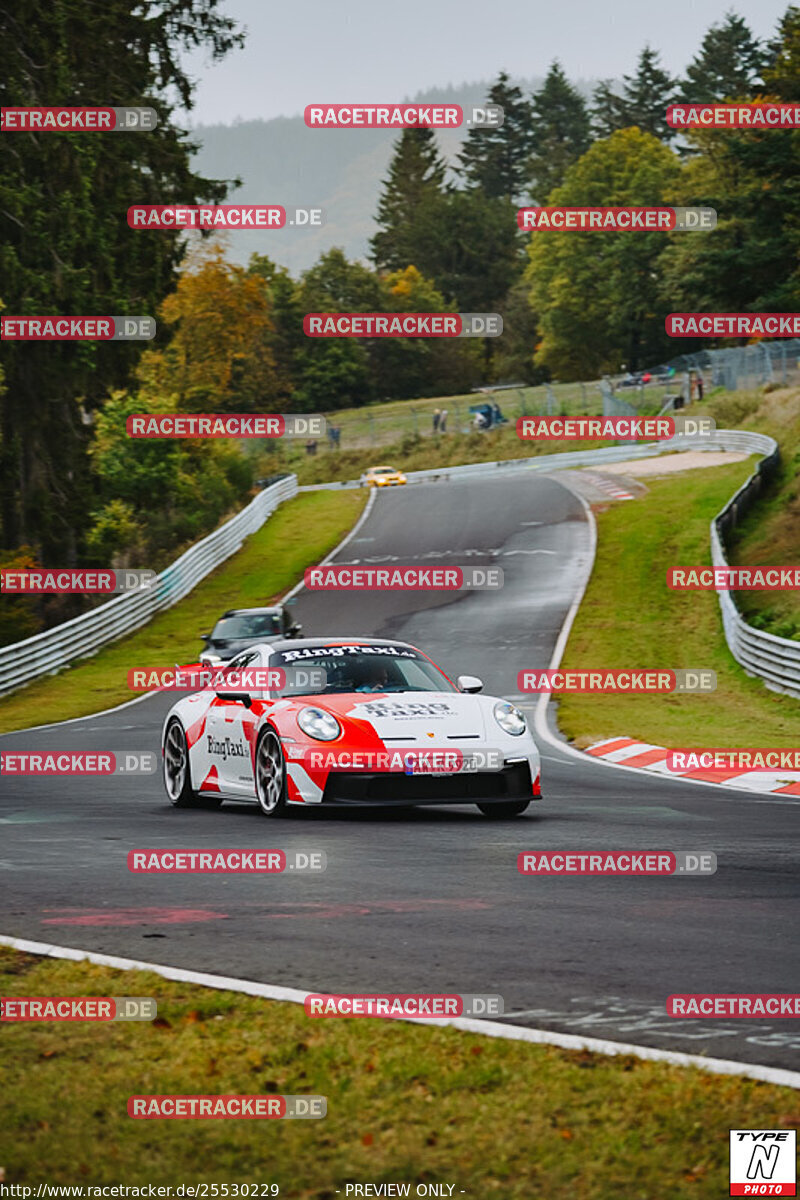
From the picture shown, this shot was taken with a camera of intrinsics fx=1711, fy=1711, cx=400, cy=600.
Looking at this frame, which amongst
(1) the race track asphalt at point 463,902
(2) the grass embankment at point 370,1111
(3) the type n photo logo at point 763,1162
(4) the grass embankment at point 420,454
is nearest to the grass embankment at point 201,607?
(4) the grass embankment at point 420,454

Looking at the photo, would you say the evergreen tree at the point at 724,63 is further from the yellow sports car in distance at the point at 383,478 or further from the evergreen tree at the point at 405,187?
the yellow sports car in distance at the point at 383,478

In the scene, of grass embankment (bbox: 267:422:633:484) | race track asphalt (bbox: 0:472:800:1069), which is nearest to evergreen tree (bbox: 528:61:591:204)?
grass embankment (bbox: 267:422:633:484)

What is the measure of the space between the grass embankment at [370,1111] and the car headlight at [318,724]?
6.28 m

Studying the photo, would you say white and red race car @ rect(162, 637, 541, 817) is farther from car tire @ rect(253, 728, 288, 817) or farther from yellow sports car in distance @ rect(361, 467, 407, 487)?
yellow sports car in distance @ rect(361, 467, 407, 487)

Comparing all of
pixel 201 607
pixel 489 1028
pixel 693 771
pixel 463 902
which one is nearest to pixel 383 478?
pixel 201 607

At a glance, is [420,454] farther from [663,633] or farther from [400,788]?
[400,788]

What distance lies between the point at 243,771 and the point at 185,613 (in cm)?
3196

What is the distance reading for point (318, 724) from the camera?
1251 centimetres

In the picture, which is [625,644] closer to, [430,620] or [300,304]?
[430,620]

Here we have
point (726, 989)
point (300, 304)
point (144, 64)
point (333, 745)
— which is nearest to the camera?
point (726, 989)

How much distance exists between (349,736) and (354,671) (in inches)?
55.7

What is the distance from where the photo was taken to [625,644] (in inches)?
1373

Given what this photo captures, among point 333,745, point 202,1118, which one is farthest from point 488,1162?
point 333,745

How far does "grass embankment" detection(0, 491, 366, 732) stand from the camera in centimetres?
3200
